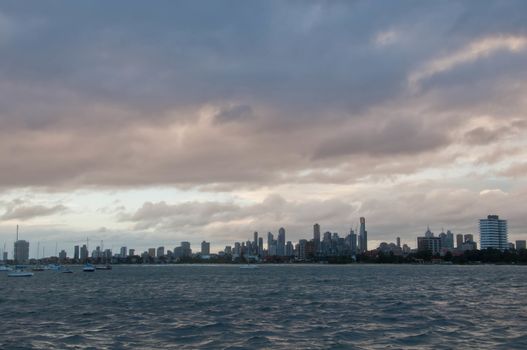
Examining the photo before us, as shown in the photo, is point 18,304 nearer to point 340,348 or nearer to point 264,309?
point 264,309

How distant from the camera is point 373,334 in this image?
51.4 m

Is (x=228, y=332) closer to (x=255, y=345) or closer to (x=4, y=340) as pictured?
(x=255, y=345)

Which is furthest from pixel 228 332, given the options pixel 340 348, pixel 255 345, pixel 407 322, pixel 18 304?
pixel 18 304

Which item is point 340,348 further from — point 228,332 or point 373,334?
point 228,332

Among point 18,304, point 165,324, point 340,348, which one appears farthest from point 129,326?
point 18,304

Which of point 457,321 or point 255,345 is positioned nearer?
point 255,345

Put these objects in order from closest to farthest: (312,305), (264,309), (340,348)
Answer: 1. (340,348)
2. (264,309)
3. (312,305)

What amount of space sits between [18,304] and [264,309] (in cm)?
4136

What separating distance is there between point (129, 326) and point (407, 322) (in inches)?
1093

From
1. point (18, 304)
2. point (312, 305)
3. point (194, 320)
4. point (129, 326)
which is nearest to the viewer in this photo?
point (129, 326)

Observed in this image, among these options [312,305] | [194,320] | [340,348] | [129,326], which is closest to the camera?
[340,348]

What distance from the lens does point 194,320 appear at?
62.7 meters

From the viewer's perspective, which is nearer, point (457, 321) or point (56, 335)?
point (56, 335)

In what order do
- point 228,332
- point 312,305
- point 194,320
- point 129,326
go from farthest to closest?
point 312,305
point 194,320
point 129,326
point 228,332
